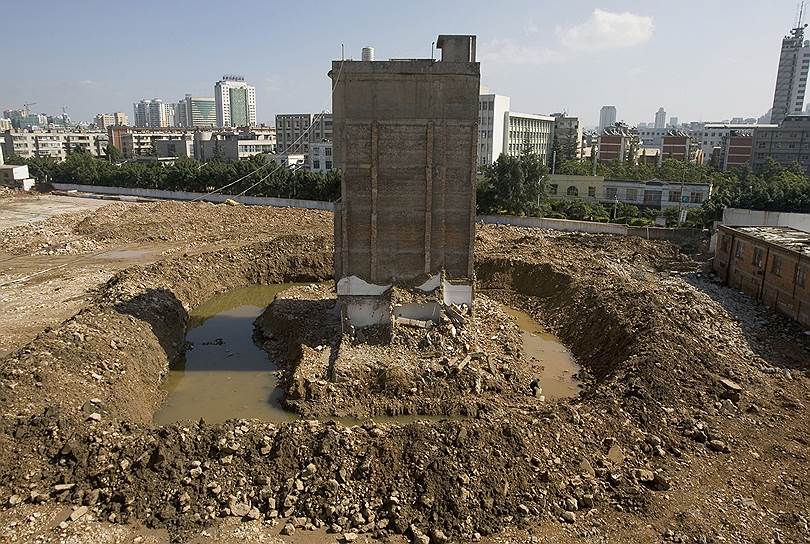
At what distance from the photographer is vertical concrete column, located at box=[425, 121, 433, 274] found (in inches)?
726

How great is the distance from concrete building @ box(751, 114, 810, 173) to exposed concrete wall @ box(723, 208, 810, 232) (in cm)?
4793

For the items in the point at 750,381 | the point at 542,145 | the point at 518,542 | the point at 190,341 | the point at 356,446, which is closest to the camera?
the point at 518,542

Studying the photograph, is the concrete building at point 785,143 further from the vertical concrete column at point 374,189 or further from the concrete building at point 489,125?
the vertical concrete column at point 374,189

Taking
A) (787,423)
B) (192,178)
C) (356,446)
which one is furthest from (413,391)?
(192,178)

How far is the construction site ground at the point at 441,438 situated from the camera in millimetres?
10352

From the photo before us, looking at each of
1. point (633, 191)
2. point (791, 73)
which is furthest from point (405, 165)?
point (791, 73)

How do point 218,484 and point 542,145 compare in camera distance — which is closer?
point 218,484

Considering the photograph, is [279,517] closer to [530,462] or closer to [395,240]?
[530,462]

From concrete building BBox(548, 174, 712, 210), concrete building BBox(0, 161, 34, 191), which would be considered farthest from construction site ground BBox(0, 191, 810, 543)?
concrete building BBox(0, 161, 34, 191)

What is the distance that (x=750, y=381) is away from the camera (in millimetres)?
15461

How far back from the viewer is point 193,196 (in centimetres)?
5372

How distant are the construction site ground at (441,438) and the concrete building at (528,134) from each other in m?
46.0

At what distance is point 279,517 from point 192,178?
161 feet

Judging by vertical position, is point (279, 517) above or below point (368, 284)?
below
